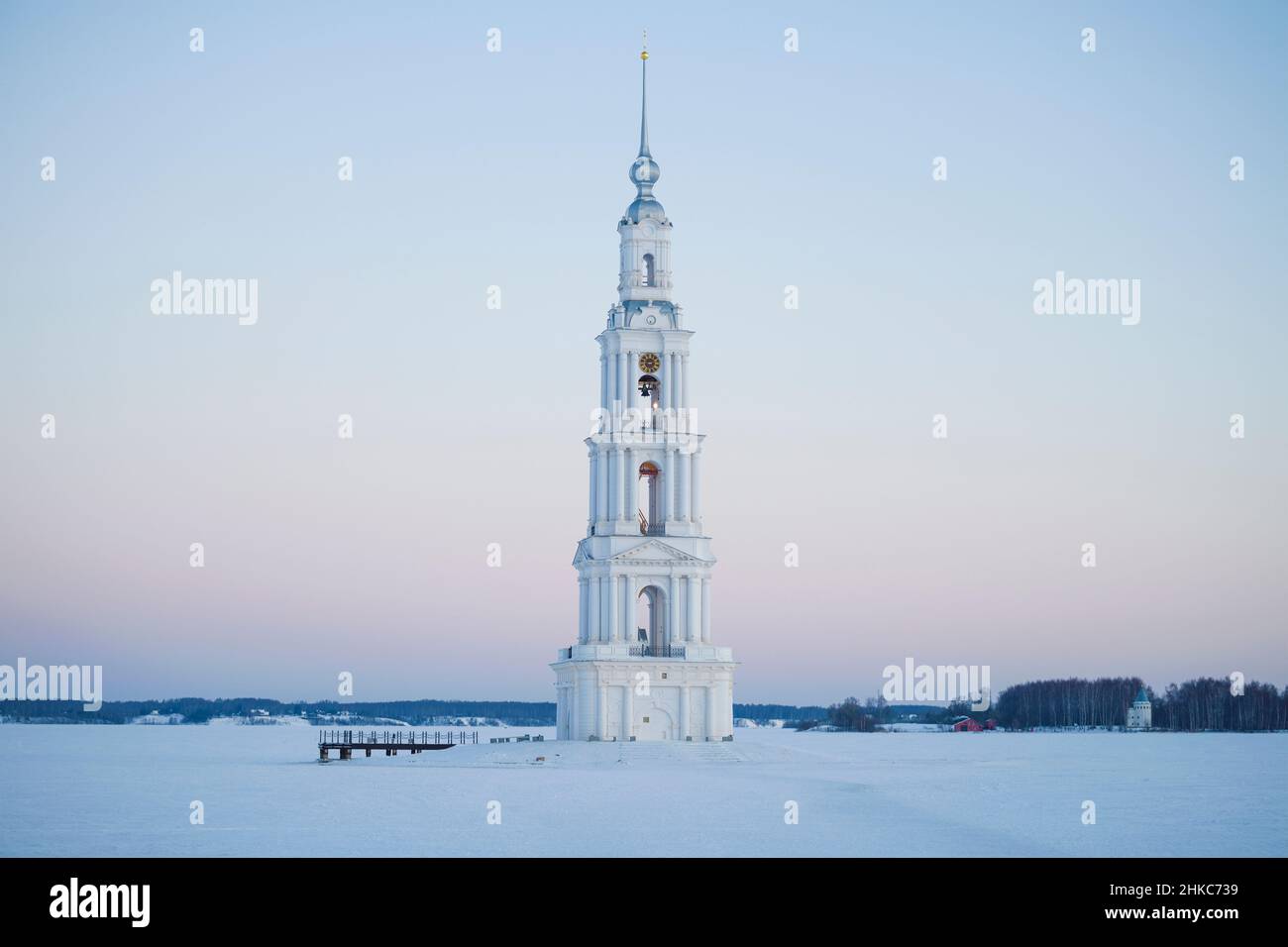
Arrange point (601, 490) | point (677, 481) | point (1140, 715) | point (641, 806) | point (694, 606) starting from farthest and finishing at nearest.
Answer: point (1140, 715) → point (677, 481) → point (601, 490) → point (694, 606) → point (641, 806)

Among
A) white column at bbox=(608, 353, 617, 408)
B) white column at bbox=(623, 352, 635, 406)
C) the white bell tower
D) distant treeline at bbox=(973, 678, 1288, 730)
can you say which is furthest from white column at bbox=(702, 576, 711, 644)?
distant treeline at bbox=(973, 678, 1288, 730)

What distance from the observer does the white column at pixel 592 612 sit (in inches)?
3172

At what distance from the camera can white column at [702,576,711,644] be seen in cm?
8106

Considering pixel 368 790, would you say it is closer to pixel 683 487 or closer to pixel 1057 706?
pixel 683 487

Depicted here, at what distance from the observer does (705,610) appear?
81250 millimetres

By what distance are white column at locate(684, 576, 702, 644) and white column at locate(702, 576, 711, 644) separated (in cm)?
23

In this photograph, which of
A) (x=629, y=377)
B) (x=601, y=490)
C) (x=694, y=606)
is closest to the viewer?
(x=694, y=606)

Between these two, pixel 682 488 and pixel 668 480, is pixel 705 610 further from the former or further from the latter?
pixel 668 480

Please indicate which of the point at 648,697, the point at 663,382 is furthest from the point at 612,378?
the point at 648,697

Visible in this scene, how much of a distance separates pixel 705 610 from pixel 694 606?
758 millimetres

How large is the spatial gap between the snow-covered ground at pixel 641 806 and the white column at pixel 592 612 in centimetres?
561

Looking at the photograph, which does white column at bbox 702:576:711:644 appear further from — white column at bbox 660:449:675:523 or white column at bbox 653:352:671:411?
white column at bbox 653:352:671:411

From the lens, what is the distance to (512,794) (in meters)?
58.7
